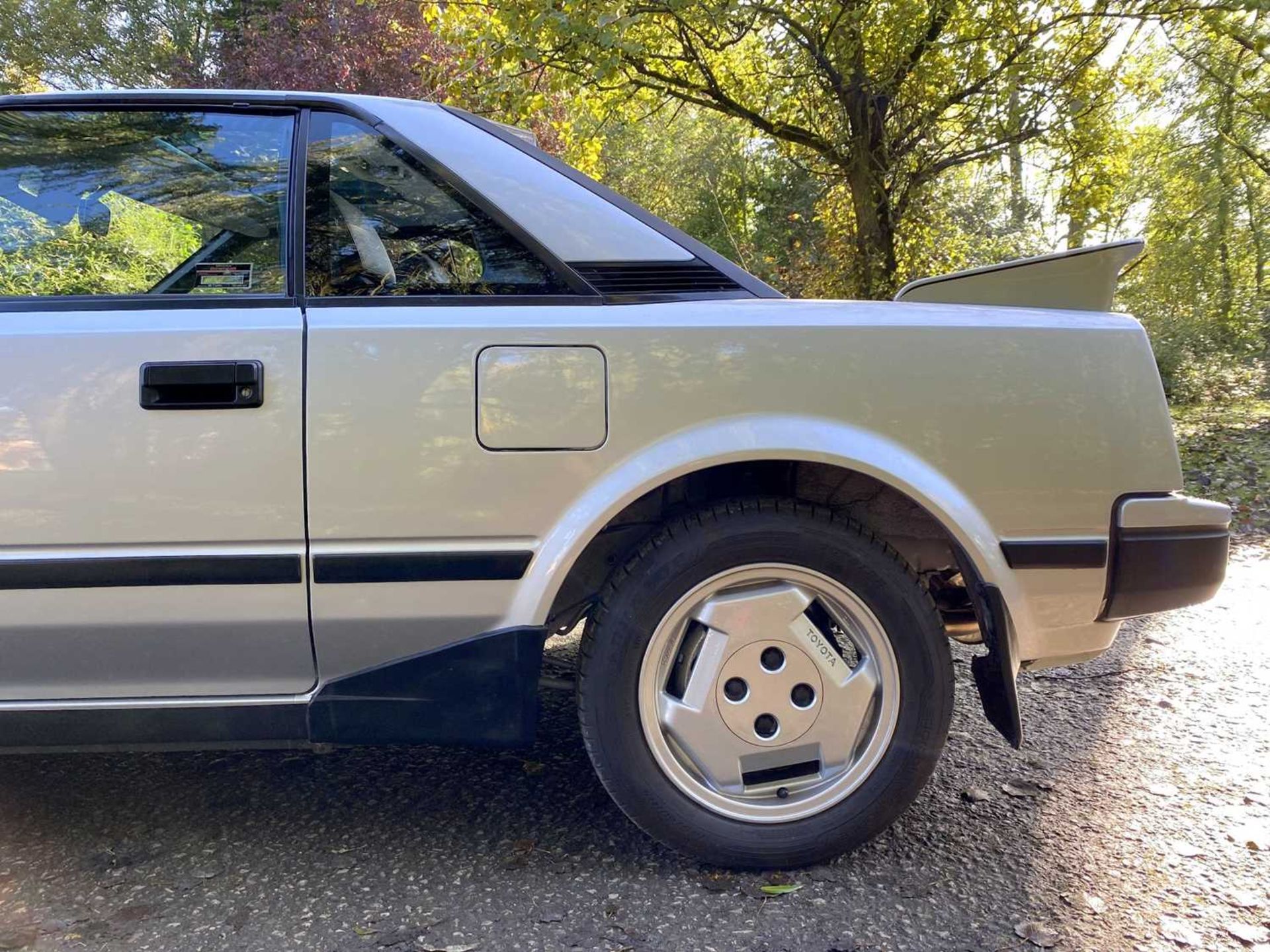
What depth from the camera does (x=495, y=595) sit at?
1.89m

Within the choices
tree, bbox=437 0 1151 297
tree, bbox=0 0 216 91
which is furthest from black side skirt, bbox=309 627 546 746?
tree, bbox=0 0 216 91

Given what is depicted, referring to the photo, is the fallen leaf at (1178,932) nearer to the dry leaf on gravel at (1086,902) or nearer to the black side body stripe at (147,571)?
the dry leaf on gravel at (1086,902)

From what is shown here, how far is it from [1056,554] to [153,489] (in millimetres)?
1910

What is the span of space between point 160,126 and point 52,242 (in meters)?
0.37

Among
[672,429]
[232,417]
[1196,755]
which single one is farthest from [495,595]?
[1196,755]

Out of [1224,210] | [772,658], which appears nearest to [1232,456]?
[1224,210]

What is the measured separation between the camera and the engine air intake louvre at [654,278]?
1.97 metres

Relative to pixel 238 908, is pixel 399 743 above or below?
above

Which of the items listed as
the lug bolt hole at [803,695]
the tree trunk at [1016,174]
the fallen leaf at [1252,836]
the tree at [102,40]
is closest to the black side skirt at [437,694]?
the lug bolt hole at [803,695]

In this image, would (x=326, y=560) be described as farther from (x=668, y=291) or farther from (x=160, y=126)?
(x=160, y=126)

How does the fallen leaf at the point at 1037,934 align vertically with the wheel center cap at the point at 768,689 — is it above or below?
below

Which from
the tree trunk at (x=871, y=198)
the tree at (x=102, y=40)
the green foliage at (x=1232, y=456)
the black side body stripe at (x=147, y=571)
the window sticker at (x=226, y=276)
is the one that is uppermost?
the tree at (x=102, y=40)

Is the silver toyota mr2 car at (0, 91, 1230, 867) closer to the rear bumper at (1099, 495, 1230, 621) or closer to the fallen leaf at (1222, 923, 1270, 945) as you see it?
the rear bumper at (1099, 495, 1230, 621)

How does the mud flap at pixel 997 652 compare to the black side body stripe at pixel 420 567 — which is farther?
the mud flap at pixel 997 652
